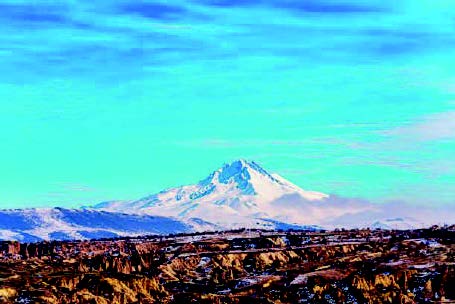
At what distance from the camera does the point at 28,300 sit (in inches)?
7771

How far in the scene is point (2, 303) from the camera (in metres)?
195

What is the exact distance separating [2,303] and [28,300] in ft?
19.5

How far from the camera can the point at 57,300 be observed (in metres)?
199

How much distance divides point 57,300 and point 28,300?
6603 mm

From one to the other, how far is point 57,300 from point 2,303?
41.0 feet
